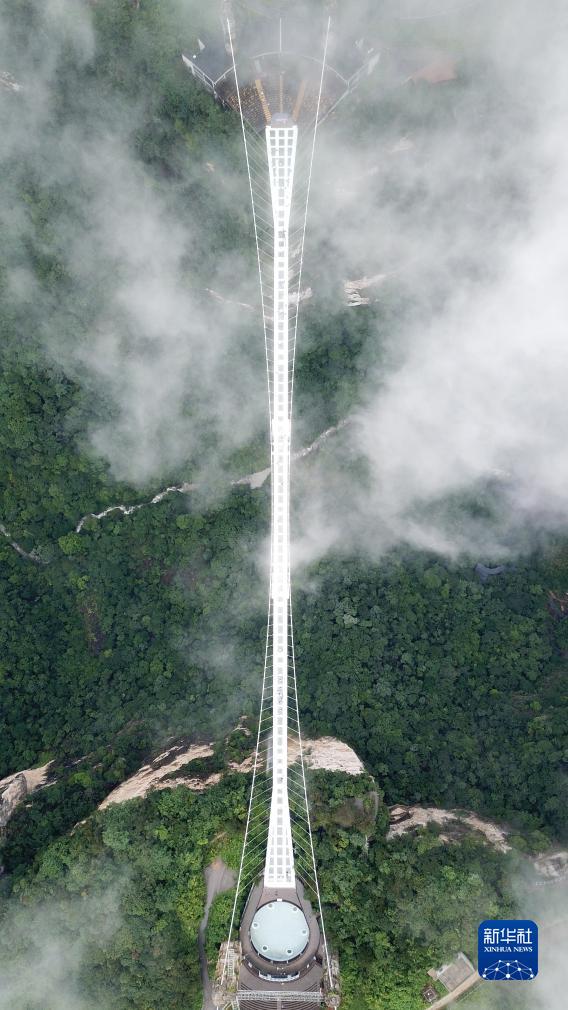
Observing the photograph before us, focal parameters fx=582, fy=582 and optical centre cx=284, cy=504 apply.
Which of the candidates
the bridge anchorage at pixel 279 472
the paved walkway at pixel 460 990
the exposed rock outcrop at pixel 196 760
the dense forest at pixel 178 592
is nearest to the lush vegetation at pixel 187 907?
the dense forest at pixel 178 592

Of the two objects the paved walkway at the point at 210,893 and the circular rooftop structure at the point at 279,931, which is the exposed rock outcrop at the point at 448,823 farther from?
the paved walkway at the point at 210,893

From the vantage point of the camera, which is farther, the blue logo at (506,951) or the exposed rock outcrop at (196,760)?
the exposed rock outcrop at (196,760)

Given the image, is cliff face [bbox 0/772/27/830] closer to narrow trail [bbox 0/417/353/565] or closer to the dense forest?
the dense forest

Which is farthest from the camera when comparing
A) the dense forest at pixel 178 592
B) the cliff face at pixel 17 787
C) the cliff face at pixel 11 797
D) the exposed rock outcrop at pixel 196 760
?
the cliff face at pixel 17 787

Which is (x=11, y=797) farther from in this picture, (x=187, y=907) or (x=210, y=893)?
(x=210, y=893)

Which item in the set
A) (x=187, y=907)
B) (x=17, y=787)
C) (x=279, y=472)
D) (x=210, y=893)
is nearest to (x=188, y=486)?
(x=279, y=472)
